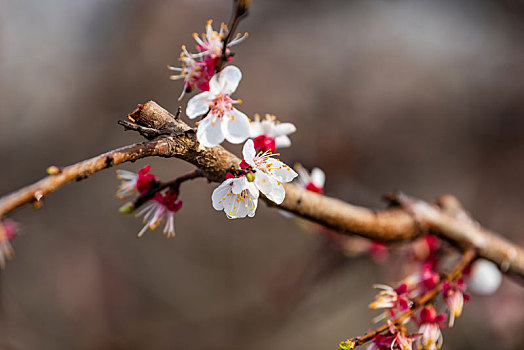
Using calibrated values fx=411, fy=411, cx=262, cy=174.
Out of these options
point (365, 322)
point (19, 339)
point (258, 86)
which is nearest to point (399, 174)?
point (365, 322)

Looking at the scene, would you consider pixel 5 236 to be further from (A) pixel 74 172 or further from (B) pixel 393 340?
(B) pixel 393 340

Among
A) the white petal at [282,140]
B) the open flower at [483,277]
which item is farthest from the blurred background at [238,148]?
the white petal at [282,140]

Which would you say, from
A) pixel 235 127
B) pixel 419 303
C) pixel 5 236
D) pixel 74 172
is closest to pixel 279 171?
pixel 235 127

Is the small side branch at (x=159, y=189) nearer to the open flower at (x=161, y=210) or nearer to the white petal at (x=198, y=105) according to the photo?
the open flower at (x=161, y=210)

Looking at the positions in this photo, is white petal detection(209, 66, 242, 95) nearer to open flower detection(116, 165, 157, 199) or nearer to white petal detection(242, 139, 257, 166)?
white petal detection(242, 139, 257, 166)

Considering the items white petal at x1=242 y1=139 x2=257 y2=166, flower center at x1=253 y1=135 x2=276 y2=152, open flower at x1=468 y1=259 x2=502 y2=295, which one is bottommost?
white petal at x1=242 y1=139 x2=257 y2=166

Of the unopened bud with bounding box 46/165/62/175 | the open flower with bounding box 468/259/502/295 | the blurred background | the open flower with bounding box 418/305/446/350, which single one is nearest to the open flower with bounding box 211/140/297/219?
the unopened bud with bounding box 46/165/62/175
